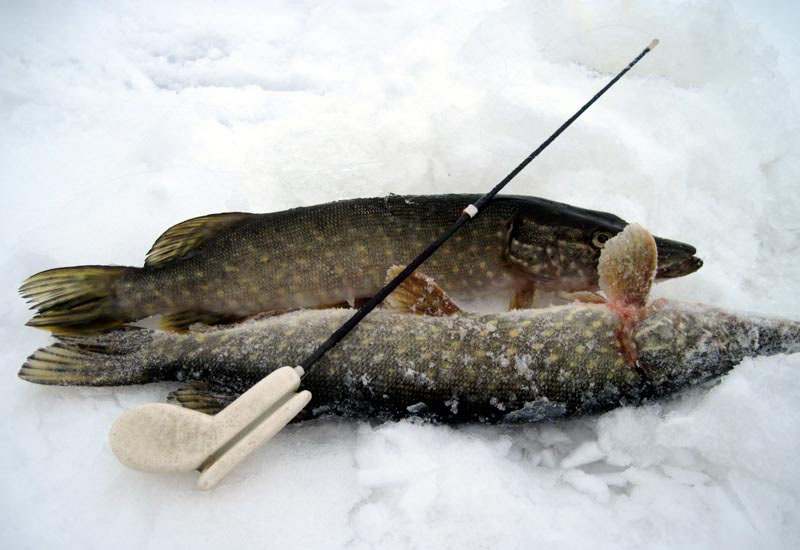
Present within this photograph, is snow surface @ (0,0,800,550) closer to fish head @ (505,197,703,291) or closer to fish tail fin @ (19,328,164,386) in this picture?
fish tail fin @ (19,328,164,386)

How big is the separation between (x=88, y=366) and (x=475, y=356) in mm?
1571

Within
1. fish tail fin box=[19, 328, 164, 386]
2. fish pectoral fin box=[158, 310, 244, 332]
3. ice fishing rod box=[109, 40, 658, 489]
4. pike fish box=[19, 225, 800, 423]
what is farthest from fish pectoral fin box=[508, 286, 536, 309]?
fish tail fin box=[19, 328, 164, 386]

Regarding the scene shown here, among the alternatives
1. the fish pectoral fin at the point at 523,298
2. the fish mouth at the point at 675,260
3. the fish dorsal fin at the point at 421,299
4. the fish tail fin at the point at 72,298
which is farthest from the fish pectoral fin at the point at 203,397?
the fish mouth at the point at 675,260

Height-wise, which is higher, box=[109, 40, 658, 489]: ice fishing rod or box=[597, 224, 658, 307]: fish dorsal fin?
box=[597, 224, 658, 307]: fish dorsal fin

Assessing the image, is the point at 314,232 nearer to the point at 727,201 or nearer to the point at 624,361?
the point at 624,361

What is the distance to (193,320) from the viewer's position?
2416 mm

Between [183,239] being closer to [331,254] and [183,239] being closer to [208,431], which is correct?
[331,254]

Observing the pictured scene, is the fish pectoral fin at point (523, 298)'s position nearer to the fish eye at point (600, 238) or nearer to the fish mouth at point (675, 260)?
the fish eye at point (600, 238)

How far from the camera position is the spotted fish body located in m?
1.89

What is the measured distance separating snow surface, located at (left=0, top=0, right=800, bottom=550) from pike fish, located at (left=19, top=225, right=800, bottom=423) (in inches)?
4.9

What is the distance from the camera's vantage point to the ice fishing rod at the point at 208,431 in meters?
1.75

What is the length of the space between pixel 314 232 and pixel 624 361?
4.66ft

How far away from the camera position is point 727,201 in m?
2.79

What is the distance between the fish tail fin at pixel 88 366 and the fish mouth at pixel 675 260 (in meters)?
2.20
